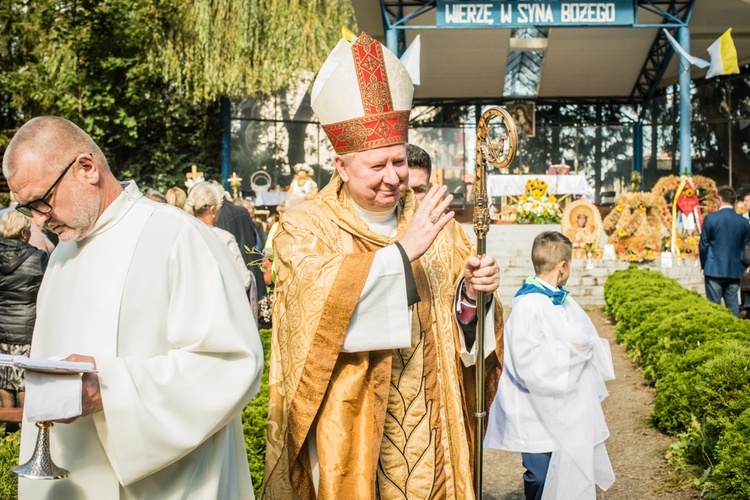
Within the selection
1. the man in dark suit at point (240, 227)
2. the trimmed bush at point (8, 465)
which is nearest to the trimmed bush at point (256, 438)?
the trimmed bush at point (8, 465)

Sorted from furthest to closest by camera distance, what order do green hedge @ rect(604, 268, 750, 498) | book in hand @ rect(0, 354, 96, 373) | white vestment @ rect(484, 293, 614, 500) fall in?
green hedge @ rect(604, 268, 750, 498) → white vestment @ rect(484, 293, 614, 500) → book in hand @ rect(0, 354, 96, 373)

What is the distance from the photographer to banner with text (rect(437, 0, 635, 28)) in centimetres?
2062

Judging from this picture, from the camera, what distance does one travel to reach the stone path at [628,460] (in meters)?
5.54

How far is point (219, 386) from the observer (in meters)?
2.39

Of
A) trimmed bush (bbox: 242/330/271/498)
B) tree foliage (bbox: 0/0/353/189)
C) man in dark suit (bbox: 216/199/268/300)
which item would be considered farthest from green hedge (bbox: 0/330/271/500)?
tree foliage (bbox: 0/0/353/189)

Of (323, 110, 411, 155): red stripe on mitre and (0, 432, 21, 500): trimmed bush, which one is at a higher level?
(323, 110, 411, 155): red stripe on mitre

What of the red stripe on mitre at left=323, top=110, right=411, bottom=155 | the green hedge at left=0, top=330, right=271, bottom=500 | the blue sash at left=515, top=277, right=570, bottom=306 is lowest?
the green hedge at left=0, top=330, right=271, bottom=500

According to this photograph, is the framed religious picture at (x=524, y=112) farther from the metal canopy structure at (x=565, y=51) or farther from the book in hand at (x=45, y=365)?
the book in hand at (x=45, y=365)

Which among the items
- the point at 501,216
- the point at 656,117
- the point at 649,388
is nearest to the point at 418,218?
the point at 649,388

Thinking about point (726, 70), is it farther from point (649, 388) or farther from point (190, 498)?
point (190, 498)

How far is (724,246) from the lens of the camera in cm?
1042

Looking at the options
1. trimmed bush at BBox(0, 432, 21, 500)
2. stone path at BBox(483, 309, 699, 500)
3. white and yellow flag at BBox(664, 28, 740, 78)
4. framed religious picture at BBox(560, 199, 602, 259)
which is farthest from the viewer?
white and yellow flag at BBox(664, 28, 740, 78)

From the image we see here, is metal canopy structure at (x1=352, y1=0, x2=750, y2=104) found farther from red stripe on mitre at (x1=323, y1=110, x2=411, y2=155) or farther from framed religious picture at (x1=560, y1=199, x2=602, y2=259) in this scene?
red stripe on mitre at (x1=323, y1=110, x2=411, y2=155)

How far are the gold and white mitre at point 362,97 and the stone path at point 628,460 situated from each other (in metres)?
2.98
